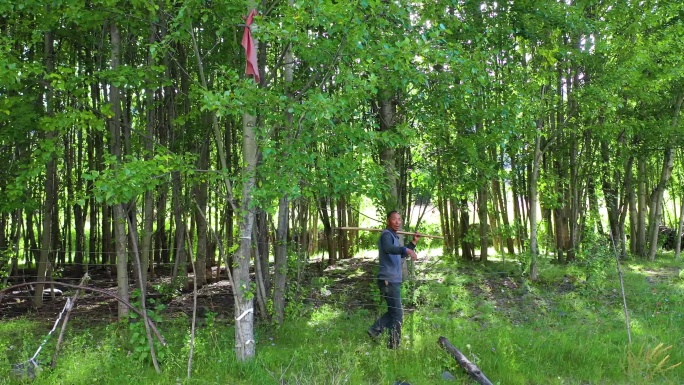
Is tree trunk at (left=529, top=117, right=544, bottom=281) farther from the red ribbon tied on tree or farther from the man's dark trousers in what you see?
the red ribbon tied on tree

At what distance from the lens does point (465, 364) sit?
5.14 metres

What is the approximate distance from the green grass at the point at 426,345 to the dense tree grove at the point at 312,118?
56cm

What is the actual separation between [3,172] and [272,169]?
17.1ft

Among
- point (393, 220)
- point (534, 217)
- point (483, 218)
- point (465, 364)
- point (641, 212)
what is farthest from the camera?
point (641, 212)

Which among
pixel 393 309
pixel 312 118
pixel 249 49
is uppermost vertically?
pixel 249 49

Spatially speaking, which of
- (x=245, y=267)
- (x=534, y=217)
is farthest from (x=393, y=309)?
(x=534, y=217)

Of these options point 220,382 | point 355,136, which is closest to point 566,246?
point 355,136

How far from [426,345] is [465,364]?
666 millimetres

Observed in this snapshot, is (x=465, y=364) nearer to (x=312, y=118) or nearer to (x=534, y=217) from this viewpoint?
(x=312, y=118)

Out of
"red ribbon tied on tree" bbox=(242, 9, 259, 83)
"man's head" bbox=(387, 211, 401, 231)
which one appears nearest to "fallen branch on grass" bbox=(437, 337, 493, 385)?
"man's head" bbox=(387, 211, 401, 231)

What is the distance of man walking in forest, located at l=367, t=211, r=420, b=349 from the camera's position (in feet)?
19.4

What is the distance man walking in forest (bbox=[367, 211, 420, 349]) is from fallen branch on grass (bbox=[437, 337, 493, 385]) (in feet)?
1.93

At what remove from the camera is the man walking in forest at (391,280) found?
19.4 ft

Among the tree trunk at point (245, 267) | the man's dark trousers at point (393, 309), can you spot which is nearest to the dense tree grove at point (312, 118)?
the tree trunk at point (245, 267)
